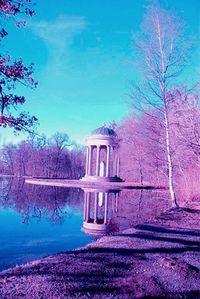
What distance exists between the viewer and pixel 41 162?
58250 millimetres

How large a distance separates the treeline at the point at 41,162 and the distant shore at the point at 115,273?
48.6 metres

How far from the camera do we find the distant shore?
4555 mm

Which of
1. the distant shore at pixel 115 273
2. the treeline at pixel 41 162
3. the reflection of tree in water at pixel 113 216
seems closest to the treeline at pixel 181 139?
the reflection of tree in water at pixel 113 216

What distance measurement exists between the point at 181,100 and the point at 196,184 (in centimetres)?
624

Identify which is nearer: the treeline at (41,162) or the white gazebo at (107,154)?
the white gazebo at (107,154)

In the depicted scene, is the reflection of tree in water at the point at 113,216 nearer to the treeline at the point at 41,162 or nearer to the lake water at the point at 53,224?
the lake water at the point at 53,224

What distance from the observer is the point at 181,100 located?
1576cm

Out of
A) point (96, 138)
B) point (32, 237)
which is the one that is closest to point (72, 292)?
point (32, 237)

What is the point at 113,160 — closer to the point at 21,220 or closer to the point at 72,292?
the point at 21,220

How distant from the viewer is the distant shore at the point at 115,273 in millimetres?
4555

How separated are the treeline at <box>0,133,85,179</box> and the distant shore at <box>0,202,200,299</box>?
159ft

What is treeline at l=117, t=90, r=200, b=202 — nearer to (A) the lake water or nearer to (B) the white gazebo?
(A) the lake water

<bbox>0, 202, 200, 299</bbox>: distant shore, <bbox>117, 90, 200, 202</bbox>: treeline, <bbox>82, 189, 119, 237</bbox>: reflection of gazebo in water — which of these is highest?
<bbox>117, 90, 200, 202</bbox>: treeline

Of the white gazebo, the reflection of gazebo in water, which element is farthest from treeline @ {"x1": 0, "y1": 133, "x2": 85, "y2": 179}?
the reflection of gazebo in water
